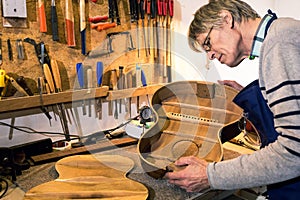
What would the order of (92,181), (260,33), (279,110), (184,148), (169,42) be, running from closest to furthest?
(279,110) → (260,33) → (92,181) → (184,148) → (169,42)

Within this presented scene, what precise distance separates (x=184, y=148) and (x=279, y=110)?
564mm

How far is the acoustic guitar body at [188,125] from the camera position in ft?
3.90

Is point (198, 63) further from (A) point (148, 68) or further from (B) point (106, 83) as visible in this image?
(B) point (106, 83)

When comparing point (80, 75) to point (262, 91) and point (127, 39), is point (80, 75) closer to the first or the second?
point (127, 39)

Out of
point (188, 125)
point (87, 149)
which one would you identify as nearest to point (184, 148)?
point (188, 125)

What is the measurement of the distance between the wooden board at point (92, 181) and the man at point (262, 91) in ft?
0.53

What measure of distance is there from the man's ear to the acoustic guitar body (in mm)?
458

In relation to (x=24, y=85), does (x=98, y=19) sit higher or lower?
higher

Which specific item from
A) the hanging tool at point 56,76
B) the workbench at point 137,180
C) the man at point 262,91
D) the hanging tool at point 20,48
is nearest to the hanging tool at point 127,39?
the hanging tool at point 56,76

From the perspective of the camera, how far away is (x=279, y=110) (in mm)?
744

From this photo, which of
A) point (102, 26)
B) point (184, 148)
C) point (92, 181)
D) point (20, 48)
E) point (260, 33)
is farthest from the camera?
point (102, 26)

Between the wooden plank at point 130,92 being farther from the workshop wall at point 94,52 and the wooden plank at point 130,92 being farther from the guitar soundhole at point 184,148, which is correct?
the guitar soundhole at point 184,148

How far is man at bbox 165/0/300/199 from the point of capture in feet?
2.40

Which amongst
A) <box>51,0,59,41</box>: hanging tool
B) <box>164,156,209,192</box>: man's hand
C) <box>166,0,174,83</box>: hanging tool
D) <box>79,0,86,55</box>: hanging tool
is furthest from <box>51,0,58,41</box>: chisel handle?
<box>164,156,209,192</box>: man's hand
